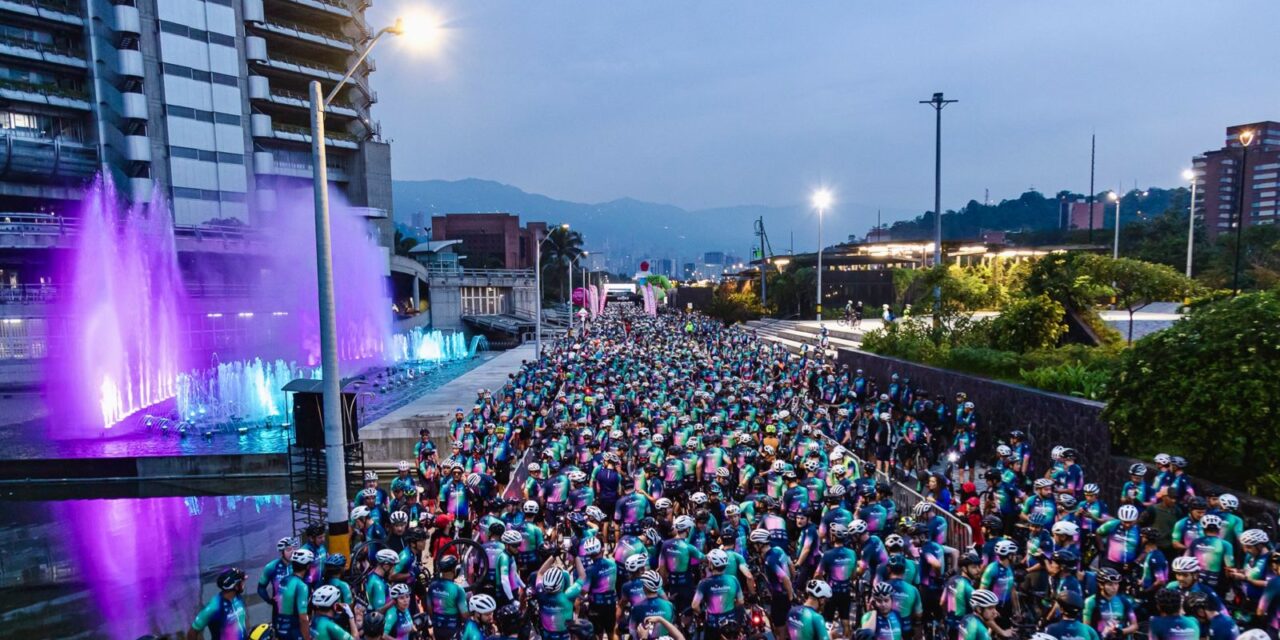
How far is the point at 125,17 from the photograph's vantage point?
53312mm

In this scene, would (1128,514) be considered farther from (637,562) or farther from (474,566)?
(474,566)

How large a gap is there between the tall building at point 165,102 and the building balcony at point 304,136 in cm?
26

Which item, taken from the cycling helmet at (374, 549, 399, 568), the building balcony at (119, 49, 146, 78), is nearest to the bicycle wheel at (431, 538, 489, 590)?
the cycling helmet at (374, 549, 399, 568)

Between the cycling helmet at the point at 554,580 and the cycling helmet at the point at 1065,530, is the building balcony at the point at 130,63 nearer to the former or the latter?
the cycling helmet at the point at 554,580

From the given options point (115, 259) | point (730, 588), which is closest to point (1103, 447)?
point (730, 588)

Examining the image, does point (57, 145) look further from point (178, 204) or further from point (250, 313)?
point (250, 313)

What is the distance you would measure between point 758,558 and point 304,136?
67848 millimetres

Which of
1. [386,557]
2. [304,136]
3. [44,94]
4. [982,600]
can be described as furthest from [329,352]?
[304,136]

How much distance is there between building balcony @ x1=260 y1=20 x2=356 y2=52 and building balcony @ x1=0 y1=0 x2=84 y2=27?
13.4 metres

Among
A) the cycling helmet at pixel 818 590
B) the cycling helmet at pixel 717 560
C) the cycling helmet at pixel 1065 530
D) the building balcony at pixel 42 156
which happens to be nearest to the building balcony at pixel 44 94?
the building balcony at pixel 42 156

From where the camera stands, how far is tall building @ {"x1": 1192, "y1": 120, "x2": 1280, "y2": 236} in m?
100

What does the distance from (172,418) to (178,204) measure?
38937mm

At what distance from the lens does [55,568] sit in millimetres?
13312

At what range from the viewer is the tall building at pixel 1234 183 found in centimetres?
10006
